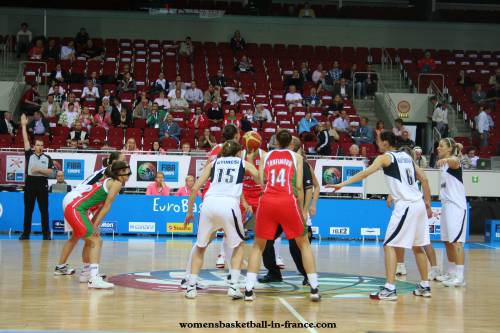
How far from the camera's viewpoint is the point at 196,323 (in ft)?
27.0

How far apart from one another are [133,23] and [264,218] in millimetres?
24289

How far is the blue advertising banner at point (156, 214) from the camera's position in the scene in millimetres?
19781

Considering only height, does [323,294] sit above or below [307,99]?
below

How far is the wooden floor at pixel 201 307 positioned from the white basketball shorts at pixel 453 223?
75 centimetres

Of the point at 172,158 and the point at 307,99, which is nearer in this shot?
the point at 172,158

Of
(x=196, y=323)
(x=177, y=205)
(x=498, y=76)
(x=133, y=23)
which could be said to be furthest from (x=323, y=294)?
(x=133, y=23)

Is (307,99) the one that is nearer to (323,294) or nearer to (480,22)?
(480,22)

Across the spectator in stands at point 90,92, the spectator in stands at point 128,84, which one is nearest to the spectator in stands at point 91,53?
the spectator in stands at point 128,84

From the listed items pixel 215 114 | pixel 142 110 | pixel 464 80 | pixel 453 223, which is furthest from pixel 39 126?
pixel 464 80

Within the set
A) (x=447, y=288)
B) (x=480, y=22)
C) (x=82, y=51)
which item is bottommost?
(x=447, y=288)

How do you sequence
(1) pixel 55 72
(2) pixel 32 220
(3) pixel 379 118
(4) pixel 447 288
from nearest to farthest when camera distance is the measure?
(4) pixel 447 288, (2) pixel 32 220, (1) pixel 55 72, (3) pixel 379 118

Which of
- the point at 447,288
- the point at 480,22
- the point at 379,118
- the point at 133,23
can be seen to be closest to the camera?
the point at 447,288

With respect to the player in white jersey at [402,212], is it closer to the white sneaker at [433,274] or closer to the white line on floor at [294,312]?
the white line on floor at [294,312]

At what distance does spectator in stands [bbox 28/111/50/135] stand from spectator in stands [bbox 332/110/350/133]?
28.5ft
